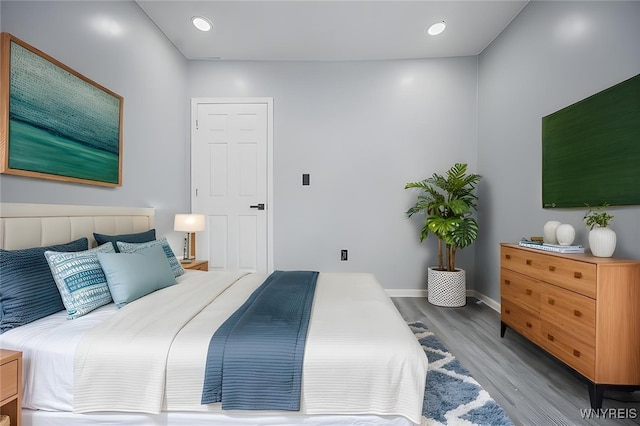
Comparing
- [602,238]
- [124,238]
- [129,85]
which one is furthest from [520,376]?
[129,85]

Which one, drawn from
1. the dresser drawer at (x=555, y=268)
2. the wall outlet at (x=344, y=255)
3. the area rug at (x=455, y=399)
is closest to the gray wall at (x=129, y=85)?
the wall outlet at (x=344, y=255)

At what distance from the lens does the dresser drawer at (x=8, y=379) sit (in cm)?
110

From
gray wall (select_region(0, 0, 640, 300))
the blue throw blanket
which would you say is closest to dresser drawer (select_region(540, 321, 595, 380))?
gray wall (select_region(0, 0, 640, 300))

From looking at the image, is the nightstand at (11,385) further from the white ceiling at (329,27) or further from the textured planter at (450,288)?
the textured planter at (450,288)

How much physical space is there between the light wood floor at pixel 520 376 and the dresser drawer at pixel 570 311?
250 millimetres

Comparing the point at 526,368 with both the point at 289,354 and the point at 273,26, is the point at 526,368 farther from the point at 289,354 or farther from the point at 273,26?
the point at 273,26

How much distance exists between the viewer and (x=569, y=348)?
176cm

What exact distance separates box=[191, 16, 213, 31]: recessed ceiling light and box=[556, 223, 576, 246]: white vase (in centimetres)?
356

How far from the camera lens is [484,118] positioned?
11.7 ft

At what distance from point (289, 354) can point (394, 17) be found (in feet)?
10.2

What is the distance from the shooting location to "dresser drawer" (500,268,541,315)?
2.09 metres

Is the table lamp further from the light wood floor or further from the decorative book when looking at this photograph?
the decorative book

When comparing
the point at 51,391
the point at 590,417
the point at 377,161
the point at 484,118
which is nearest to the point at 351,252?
the point at 377,161

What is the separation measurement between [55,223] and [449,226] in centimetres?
323
